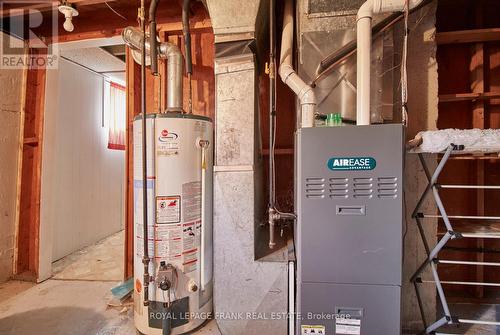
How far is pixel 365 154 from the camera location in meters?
1.15

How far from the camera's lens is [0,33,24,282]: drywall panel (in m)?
2.24

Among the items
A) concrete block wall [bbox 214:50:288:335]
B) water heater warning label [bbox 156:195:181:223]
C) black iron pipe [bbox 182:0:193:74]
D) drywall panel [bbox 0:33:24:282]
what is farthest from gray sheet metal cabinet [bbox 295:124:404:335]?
drywall panel [bbox 0:33:24:282]

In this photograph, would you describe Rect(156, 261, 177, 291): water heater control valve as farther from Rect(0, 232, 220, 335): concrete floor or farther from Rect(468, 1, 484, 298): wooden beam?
Rect(468, 1, 484, 298): wooden beam

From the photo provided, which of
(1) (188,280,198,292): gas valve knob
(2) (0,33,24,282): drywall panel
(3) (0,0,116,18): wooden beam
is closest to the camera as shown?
(1) (188,280,198,292): gas valve knob

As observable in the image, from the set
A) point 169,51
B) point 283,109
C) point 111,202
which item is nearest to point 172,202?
point 169,51

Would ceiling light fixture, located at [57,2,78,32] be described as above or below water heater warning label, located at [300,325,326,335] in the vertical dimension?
above

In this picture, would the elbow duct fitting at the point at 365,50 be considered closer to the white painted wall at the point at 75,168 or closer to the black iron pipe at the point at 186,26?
the black iron pipe at the point at 186,26

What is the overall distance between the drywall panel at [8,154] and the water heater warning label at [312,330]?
280cm

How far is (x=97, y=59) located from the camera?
119 inches

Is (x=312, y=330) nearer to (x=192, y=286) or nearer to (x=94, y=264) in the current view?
(x=192, y=286)

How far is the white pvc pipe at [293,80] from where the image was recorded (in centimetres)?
137

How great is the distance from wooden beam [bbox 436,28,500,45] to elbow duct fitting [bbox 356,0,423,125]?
3.24 feet

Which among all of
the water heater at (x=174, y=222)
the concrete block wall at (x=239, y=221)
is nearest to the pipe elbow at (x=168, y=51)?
the concrete block wall at (x=239, y=221)

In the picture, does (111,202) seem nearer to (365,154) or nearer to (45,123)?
(45,123)
